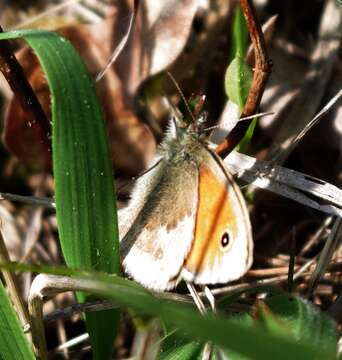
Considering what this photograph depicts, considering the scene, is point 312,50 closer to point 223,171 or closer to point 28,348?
point 223,171

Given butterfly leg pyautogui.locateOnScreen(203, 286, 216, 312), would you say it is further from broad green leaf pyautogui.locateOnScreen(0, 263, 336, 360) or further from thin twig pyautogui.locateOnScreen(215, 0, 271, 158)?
broad green leaf pyautogui.locateOnScreen(0, 263, 336, 360)

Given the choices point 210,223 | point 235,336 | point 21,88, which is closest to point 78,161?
point 210,223

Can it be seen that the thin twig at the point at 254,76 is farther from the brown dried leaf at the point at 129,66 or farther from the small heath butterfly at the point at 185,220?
the brown dried leaf at the point at 129,66

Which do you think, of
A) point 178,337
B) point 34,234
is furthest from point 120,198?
point 178,337

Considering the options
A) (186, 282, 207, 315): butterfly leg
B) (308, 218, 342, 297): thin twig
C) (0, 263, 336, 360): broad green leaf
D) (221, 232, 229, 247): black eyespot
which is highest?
(0, 263, 336, 360): broad green leaf

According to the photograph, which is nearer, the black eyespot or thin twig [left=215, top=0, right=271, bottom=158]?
the black eyespot

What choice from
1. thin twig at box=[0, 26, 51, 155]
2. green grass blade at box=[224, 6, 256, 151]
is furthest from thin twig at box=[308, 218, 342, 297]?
thin twig at box=[0, 26, 51, 155]
